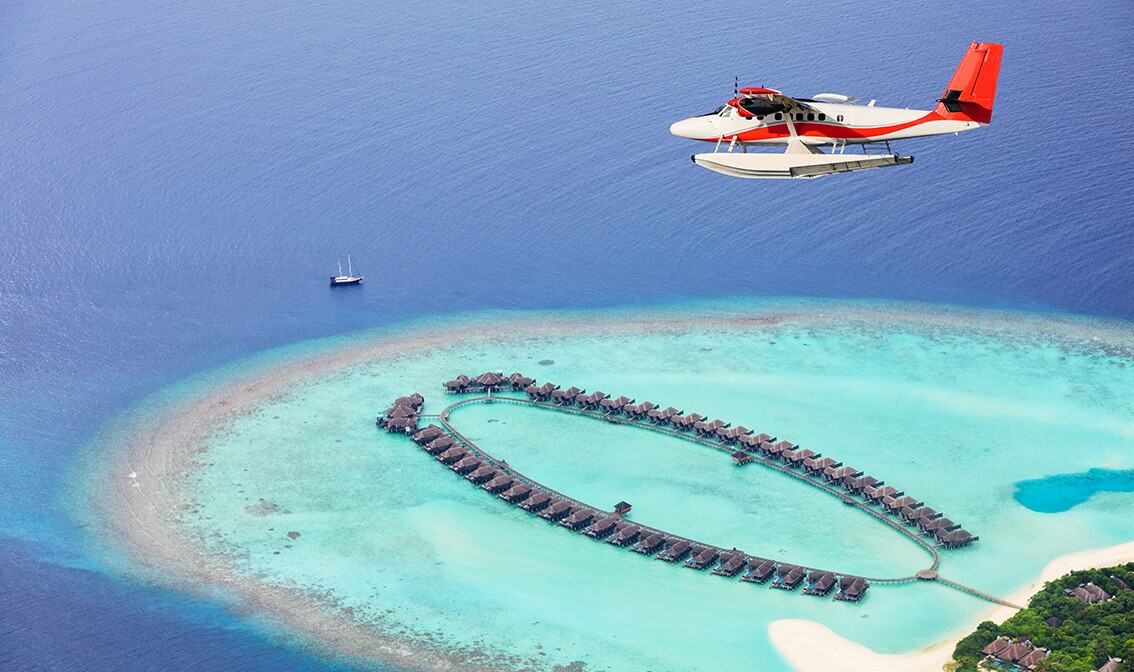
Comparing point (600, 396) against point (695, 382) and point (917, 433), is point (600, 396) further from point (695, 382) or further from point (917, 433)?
point (917, 433)

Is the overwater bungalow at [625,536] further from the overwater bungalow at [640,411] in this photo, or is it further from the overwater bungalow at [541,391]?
the overwater bungalow at [541,391]

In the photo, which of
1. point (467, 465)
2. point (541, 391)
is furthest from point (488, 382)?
point (467, 465)

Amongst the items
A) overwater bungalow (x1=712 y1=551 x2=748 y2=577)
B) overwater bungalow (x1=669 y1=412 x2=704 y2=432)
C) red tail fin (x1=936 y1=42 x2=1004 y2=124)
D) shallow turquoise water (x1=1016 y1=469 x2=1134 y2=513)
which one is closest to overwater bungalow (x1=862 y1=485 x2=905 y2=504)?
shallow turquoise water (x1=1016 y1=469 x2=1134 y2=513)

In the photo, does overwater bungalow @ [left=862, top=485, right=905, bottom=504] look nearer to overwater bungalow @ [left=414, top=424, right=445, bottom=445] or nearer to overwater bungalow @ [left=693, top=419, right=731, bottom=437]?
overwater bungalow @ [left=693, top=419, right=731, bottom=437]

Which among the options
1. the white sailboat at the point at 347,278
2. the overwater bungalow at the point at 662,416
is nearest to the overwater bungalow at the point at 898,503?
the overwater bungalow at the point at 662,416

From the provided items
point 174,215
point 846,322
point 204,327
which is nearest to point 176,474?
point 204,327

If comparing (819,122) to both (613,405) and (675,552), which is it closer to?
(675,552)
